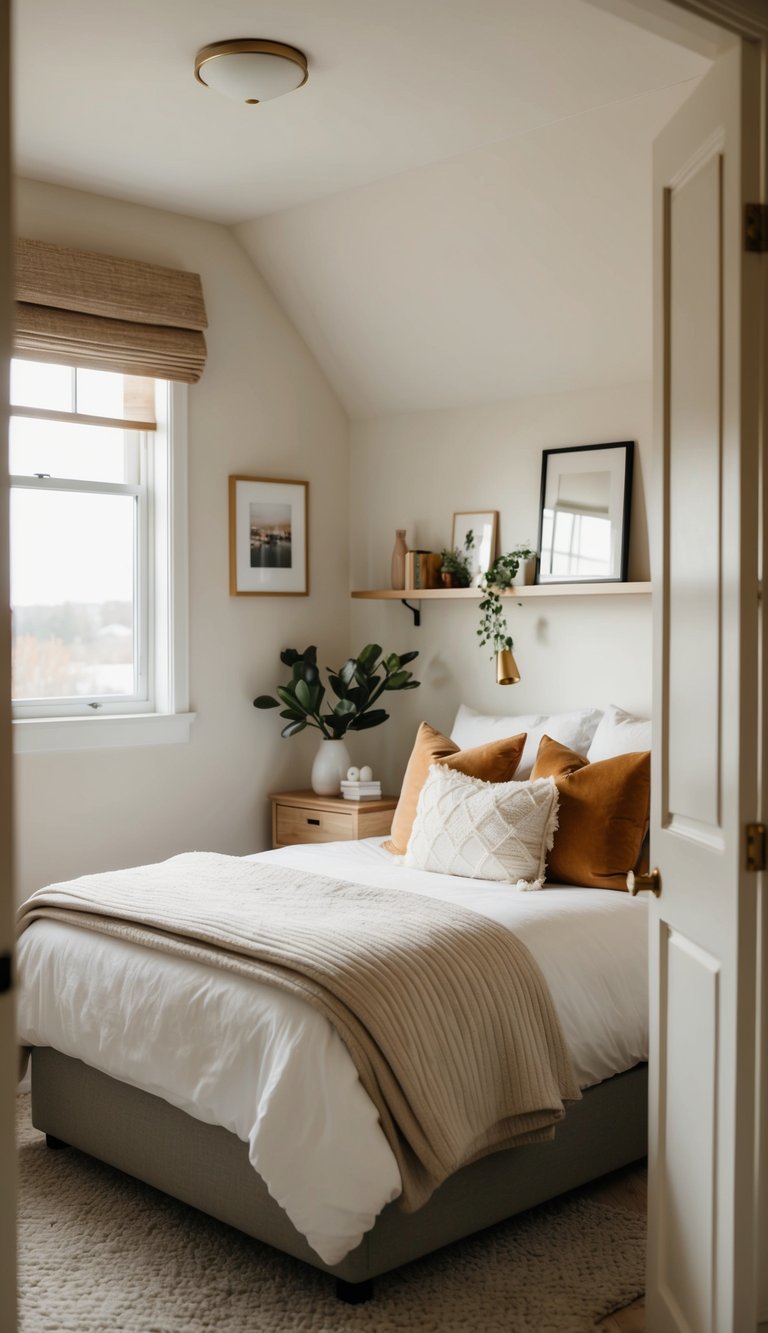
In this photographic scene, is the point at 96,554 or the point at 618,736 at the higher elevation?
the point at 96,554

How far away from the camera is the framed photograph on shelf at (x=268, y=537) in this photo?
5.01 m

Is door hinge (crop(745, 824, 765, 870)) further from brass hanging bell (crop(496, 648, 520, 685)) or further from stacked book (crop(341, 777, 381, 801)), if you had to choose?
stacked book (crop(341, 777, 381, 801))

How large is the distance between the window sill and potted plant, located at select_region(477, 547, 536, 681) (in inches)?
46.2

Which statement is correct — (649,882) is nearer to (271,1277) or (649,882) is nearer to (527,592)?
(271,1277)

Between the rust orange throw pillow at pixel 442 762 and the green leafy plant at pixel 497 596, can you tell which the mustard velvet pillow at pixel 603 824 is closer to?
the rust orange throw pillow at pixel 442 762

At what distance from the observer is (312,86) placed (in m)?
3.56

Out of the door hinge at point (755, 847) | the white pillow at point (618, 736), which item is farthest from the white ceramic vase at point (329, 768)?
the door hinge at point (755, 847)

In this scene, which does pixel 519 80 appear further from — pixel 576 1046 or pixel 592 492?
pixel 576 1046

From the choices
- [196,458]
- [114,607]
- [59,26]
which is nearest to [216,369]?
[196,458]

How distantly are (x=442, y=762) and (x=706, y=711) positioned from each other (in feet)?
6.60

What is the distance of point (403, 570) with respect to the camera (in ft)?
16.8

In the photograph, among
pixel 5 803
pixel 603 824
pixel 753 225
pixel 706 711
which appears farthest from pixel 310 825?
pixel 5 803

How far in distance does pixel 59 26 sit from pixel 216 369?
5.88 ft

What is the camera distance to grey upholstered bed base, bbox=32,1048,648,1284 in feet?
9.03
